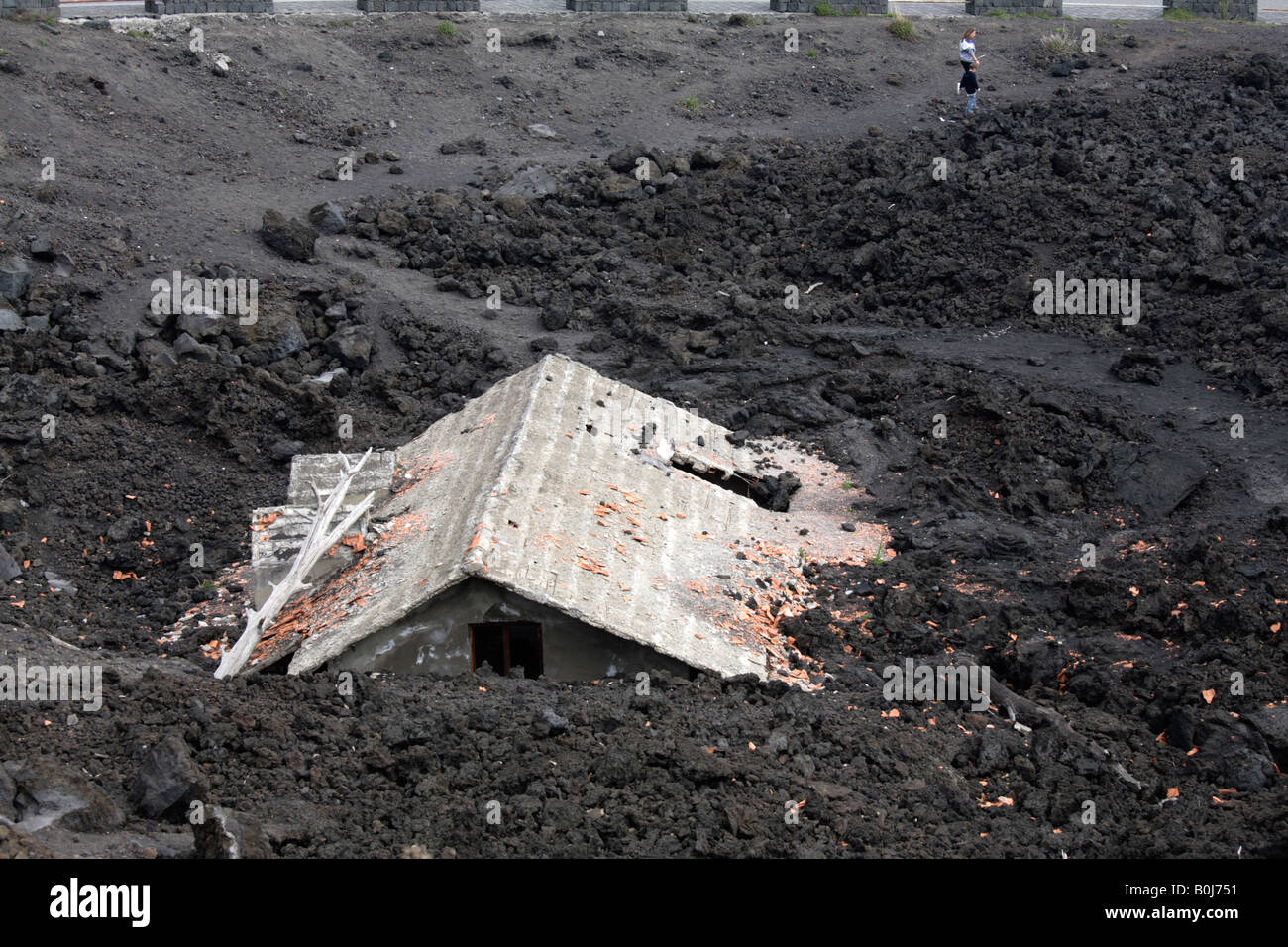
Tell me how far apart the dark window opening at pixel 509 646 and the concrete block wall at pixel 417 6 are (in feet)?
64.9

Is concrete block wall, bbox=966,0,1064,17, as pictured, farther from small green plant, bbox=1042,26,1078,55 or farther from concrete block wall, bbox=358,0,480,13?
concrete block wall, bbox=358,0,480,13

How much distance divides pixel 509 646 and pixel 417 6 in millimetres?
20042

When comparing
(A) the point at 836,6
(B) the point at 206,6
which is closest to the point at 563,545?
(B) the point at 206,6

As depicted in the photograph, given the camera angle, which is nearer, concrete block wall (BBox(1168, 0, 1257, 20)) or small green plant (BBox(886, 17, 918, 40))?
small green plant (BBox(886, 17, 918, 40))

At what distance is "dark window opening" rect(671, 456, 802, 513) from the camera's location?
47.3 feet

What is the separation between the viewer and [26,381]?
1476cm

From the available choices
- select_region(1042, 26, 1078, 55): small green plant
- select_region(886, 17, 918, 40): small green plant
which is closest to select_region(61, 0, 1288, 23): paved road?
select_region(886, 17, 918, 40): small green plant

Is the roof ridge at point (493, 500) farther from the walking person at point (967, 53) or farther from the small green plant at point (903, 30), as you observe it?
the small green plant at point (903, 30)

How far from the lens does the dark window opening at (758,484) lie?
47.3 ft

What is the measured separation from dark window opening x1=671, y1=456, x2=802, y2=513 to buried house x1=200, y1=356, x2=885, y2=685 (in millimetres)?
26

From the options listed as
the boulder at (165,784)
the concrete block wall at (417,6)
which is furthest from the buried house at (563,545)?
the concrete block wall at (417,6)

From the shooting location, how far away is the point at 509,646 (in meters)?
10.7

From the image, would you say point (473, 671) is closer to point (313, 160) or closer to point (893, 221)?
point (893, 221)

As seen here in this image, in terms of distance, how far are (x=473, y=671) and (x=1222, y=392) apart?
10248mm
